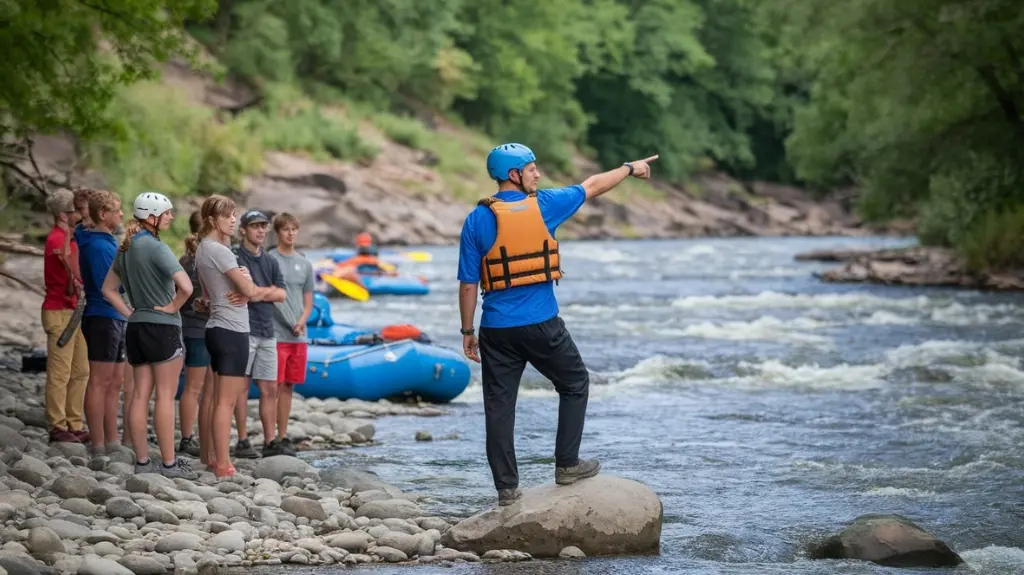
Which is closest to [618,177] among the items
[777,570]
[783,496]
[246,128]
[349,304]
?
[777,570]

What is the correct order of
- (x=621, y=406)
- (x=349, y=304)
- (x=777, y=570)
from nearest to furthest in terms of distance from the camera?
(x=777, y=570) < (x=621, y=406) < (x=349, y=304)

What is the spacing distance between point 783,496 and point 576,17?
55.7 meters

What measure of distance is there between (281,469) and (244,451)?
0.71 meters

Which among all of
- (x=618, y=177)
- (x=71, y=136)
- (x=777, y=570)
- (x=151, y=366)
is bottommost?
(x=777, y=570)

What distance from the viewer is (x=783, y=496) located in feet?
27.7

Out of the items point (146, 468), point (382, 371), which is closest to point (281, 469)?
point (146, 468)

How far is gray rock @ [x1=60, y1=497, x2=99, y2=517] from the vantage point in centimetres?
693

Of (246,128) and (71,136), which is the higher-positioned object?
(246,128)

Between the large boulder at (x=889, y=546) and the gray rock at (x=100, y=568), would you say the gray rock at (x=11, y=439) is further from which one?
the large boulder at (x=889, y=546)

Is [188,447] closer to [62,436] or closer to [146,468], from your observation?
[62,436]

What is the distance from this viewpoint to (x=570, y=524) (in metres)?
6.78

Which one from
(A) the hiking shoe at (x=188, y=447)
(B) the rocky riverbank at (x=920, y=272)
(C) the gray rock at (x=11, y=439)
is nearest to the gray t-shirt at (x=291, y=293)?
(A) the hiking shoe at (x=188, y=447)

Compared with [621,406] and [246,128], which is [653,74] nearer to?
[246,128]

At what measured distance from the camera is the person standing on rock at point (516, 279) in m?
6.63
